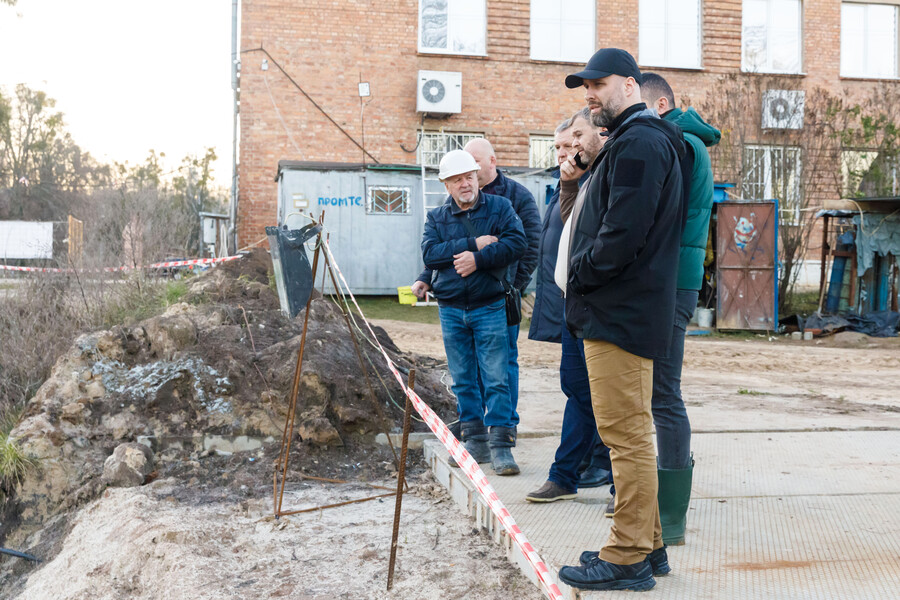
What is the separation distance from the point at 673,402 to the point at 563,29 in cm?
1898

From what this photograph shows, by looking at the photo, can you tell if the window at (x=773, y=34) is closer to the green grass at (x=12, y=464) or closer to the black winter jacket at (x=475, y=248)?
the black winter jacket at (x=475, y=248)

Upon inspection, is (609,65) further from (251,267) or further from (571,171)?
(251,267)

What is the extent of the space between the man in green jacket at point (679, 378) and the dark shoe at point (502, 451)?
133cm

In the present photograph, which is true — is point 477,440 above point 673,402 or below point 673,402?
below

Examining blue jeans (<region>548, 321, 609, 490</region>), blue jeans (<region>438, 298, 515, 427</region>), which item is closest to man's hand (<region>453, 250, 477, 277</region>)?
blue jeans (<region>438, 298, 515, 427</region>)

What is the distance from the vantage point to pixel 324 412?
6168 mm

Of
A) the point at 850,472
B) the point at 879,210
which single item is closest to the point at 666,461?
the point at 850,472

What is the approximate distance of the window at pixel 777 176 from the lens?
17.3m

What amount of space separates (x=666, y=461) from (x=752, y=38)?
20910mm

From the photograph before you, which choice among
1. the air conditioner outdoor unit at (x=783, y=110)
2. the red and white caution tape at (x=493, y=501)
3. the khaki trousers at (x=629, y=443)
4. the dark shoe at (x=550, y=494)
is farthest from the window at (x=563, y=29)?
the khaki trousers at (x=629, y=443)

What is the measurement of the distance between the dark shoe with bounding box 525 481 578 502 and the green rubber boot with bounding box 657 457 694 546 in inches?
29.2

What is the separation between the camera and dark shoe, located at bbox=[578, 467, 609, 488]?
4336mm

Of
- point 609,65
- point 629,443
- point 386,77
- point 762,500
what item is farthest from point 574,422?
point 386,77

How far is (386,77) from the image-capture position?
19906mm
